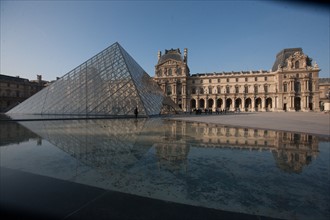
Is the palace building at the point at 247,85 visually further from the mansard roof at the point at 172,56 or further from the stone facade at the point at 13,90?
the stone facade at the point at 13,90

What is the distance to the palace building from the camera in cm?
Result: 5747

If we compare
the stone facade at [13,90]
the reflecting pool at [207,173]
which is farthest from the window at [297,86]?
the stone facade at [13,90]

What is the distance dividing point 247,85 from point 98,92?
54.1 metres

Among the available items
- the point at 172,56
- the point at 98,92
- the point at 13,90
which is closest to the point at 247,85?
the point at 172,56

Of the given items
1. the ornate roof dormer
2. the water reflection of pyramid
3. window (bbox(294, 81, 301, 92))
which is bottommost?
the water reflection of pyramid

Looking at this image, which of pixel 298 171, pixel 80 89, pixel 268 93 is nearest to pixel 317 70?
pixel 268 93

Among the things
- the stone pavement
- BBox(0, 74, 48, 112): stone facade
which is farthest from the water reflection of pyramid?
BBox(0, 74, 48, 112): stone facade

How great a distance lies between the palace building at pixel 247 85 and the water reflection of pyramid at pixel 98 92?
4167 centimetres

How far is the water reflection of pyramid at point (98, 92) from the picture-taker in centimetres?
1947

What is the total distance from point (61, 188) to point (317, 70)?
7068 centimetres

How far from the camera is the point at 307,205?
192cm

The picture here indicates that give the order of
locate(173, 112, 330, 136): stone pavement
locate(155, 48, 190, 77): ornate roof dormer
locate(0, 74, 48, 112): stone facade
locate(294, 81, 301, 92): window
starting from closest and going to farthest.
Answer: locate(173, 112, 330, 136): stone pavement → locate(0, 74, 48, 112): stone facade → locate(294, 81, 301, 92): window → locate(155, 48, 190, 77): ornate roof dormer

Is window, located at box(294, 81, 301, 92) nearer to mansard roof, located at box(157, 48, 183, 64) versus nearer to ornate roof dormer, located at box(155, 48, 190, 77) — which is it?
ornate roof dormer, located at box(155, 48, 190, 77)

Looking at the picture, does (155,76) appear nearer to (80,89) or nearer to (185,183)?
(80,89)
